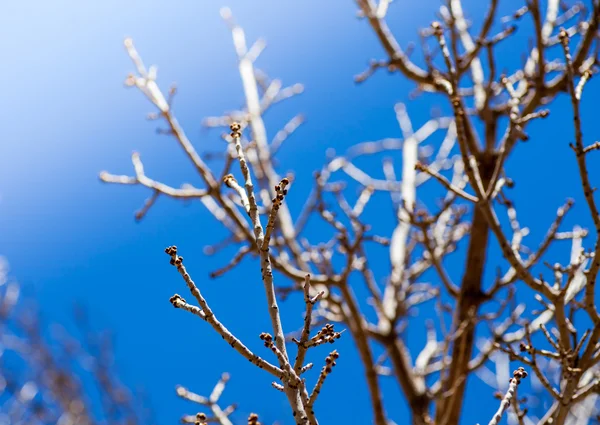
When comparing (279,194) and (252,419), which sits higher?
(279,194)

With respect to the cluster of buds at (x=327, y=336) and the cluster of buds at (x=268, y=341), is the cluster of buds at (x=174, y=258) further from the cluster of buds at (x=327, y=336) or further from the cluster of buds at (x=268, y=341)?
the cluster of buds at (x=327, y=336)

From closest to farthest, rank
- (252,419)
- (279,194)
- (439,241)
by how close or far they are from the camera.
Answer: (252,419)
(279,194)
(439,241)

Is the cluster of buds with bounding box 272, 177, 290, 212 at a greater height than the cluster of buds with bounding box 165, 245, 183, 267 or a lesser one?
greater

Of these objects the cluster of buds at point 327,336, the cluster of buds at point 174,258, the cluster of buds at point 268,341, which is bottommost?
the cluster of buds at point 268,341

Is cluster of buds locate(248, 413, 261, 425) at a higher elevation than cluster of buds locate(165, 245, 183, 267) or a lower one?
lower

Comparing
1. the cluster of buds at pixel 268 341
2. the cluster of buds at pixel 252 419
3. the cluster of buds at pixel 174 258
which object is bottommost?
the cluster of buds at pixel 252 419

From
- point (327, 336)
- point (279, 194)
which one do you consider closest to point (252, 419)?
point (327, 336)

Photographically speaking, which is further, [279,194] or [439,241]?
[439,241]

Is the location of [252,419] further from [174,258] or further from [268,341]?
[174,258]

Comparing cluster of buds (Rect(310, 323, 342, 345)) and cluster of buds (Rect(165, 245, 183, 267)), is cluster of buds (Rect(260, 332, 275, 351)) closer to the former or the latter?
cluster of buds (Rect(310, 323, 342, 345))

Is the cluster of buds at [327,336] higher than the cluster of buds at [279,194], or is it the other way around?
the cluster of buds at [279,194]

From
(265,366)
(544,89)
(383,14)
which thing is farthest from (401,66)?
(265,366)

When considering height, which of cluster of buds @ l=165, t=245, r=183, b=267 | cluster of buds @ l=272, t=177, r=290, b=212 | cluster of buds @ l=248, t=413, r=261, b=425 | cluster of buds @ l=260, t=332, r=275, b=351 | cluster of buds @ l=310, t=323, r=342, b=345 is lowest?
cluster of buds @ l=248, t=413, r=261, b=425
